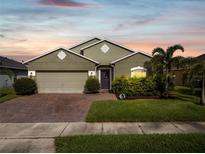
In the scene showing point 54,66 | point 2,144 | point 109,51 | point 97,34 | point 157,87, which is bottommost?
point 2,144

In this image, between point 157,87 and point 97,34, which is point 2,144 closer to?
point 157,87

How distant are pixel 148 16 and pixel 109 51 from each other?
13.7m

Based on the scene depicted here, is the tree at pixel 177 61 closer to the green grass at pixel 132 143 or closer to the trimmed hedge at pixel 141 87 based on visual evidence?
the trimmed hedge at pixel 141 87

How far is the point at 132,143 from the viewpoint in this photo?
784 cm

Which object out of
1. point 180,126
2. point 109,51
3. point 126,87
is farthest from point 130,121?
point 109,51

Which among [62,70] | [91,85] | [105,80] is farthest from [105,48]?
[91,85]

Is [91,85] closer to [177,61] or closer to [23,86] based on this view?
[23,86]

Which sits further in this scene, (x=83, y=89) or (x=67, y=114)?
(x=83, y=89)

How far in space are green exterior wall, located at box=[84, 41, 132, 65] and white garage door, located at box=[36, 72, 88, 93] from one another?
13.4 ft

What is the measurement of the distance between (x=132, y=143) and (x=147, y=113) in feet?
15.6

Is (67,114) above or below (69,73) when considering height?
below

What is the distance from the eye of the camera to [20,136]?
900 centimetres

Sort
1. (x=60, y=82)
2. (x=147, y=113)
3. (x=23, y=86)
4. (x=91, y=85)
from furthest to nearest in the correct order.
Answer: (x=60, y=82) → (x=91, y=85) → (x=23, y=86) → (x=147, y=113)

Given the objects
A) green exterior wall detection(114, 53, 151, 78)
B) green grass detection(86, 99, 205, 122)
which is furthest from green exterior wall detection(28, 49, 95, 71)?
green grass detection(86, 99, 205, 122)
